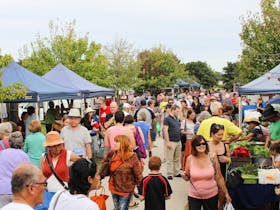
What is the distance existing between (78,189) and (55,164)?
1973mm

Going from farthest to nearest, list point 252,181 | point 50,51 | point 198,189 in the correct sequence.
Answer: point 50,51 < point 252,181 < point 198,189

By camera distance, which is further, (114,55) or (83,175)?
(114,55)

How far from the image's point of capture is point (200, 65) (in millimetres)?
82312

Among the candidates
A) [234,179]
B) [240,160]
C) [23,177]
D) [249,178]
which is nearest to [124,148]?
[234,179]

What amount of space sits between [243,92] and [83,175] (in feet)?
27.1

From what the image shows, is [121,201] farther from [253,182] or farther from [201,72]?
[201,72]

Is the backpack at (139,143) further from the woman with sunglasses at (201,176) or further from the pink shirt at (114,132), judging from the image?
the woman with sunglasses at (201,176)

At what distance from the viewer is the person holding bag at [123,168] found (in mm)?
5617

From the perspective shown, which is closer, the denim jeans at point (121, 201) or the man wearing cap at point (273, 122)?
the denim jeans at point (121, 201)

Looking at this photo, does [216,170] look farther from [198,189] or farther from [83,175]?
[83,175]

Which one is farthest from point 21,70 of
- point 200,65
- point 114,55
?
point 200,65

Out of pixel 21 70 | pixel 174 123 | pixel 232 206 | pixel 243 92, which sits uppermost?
pixel 21 70

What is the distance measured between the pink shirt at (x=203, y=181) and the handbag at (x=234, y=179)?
0.86m

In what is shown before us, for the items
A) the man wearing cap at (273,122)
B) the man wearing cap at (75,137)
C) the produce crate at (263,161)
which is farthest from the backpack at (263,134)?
the man wearing cap at (75,137)
